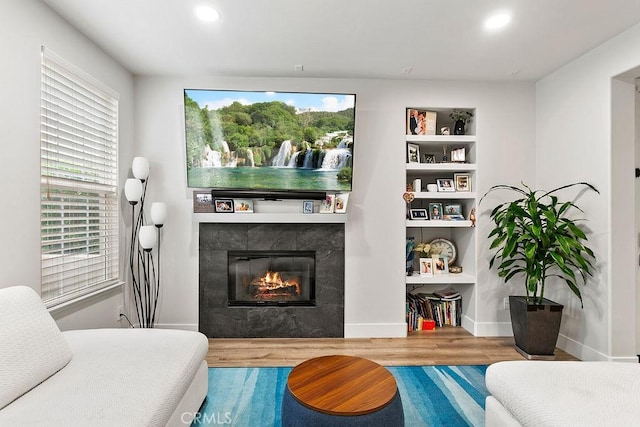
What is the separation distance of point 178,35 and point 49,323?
2.18m

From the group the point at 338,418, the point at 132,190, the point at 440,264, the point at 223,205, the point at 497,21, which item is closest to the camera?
the point at 338,418

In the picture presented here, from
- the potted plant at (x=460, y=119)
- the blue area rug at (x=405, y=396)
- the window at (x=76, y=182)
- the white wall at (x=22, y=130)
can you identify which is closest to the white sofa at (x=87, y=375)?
the blue area rug at (x=405, y=396)

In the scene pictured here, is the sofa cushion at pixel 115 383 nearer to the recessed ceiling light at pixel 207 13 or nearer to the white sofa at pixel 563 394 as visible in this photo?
the white sofa at pixel 563 394

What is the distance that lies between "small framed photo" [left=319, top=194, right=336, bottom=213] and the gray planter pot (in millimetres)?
1950

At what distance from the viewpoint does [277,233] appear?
3.60 m

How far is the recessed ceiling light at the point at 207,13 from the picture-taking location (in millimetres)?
2354

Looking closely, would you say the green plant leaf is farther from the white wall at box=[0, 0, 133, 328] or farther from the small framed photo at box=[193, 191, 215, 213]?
the white wall at box=[0, 0, 133, 328]

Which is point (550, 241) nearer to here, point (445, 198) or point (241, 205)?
point (445, 198)

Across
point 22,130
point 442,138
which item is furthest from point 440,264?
point 22,130

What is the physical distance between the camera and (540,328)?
9.89ft

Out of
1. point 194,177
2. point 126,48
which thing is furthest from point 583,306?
point 126,48

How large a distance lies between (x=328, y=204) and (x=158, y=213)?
5.37 feet

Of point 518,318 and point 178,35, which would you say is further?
point 518,318

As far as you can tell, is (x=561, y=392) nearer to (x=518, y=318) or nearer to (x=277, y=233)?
(x=518, y=318)
